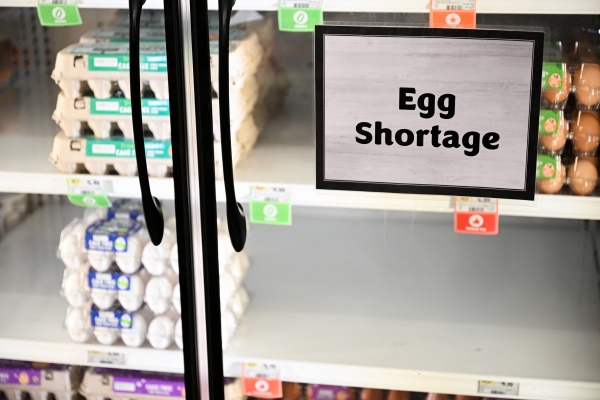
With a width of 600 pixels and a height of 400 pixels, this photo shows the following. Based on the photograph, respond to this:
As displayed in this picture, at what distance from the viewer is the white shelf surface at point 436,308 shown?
154 centimetres

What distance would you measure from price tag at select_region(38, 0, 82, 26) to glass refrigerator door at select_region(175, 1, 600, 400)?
0.26 m

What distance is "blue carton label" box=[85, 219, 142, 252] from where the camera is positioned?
164 centimetres

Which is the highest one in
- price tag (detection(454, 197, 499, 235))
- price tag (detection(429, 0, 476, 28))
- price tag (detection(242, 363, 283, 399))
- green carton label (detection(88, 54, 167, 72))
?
price tag (detection(429, 0, 476, 28))

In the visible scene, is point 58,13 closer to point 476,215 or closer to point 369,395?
point 476,215

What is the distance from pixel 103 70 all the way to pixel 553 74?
0.82m

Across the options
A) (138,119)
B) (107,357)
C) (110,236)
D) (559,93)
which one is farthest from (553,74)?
(107,357)

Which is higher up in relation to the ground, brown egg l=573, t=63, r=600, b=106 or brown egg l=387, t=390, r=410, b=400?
brown egg l=573, t=63, r=600, b=106

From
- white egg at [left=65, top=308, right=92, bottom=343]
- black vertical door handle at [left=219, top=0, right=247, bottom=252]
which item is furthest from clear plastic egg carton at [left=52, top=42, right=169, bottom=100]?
white egg at [left=65, top=308, right=92, bottom=343]

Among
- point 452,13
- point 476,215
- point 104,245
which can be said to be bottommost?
point 104,245

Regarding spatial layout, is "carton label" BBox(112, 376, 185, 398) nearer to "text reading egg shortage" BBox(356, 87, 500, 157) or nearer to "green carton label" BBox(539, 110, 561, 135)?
"text reading egg shortage" BBox(356, 87, 500, 157)

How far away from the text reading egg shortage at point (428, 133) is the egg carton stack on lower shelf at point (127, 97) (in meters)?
0.23

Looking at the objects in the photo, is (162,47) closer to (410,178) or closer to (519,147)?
(410,178)

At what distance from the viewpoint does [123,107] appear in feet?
5.12

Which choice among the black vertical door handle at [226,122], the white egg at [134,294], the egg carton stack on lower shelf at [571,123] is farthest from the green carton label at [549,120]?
the white egg at [134,294]
